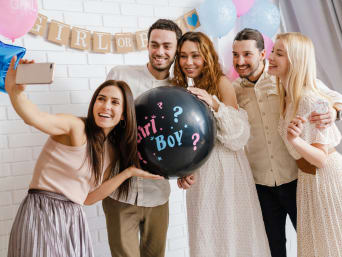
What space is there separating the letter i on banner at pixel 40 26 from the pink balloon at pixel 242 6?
1.31 metres

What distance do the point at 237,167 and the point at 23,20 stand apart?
1381mm

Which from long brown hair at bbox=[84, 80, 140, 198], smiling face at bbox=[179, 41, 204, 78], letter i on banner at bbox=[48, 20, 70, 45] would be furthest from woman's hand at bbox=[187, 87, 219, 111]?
letter i on banner at bbox=[48, 20, 70, 45]

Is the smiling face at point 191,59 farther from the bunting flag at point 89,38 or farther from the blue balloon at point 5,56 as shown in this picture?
the blue balloon at point 5,56

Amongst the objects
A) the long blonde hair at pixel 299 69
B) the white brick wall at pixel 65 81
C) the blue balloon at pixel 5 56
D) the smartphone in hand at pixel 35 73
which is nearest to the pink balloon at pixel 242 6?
the white brick wall at pixel 65 81

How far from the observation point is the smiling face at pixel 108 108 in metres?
1.47

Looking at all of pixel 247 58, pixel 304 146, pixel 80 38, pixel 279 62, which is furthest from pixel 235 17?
pixel 304 146

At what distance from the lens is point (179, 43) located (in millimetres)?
1803

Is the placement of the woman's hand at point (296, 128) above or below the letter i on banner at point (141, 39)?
below

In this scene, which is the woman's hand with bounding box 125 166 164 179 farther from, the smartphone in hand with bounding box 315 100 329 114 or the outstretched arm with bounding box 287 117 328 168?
the smartphone in hand with bounding box 315 100 329 114

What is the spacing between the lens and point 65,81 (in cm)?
223

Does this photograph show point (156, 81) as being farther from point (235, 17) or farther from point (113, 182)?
point (235, 17)

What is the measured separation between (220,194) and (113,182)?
54 cm

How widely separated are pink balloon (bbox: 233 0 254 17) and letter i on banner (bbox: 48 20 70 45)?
3.92 ft

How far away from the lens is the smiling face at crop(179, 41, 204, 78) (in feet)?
5.66
